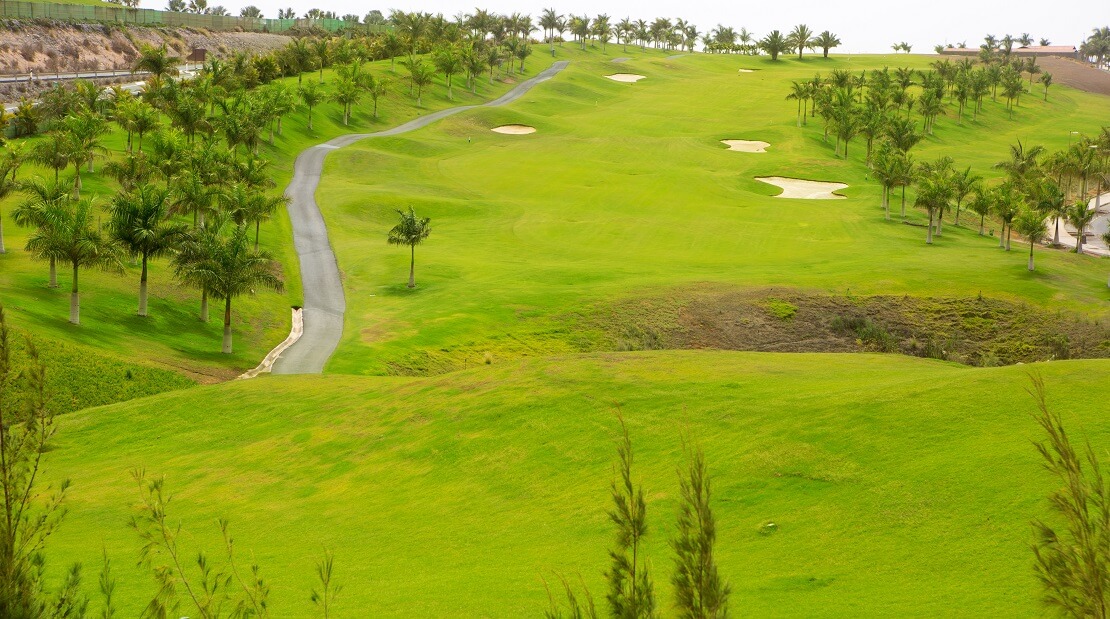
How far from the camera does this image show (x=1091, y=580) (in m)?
8.30

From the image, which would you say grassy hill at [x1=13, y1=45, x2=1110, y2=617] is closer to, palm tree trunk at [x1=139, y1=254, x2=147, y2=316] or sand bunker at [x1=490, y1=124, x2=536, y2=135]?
palm tree trunk at [x1=139, y1=254, x2=147, y2=316]

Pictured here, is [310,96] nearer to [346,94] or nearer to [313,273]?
[346,94]

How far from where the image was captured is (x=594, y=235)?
8712 centimetres

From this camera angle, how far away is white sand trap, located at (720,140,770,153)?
139000 millimetres

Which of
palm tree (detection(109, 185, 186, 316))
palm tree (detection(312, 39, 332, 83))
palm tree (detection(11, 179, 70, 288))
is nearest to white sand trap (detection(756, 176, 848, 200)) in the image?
palm tree (detection(109, 185, 186, 316))

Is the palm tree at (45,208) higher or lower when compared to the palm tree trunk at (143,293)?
higher

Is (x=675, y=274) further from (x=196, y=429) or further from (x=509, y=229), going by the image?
(x=196, y=429)

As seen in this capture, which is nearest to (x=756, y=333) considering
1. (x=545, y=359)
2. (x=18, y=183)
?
(x=545, y=359)

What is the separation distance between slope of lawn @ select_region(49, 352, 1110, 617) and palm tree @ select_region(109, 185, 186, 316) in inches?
721

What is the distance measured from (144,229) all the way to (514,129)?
9383 centimetres

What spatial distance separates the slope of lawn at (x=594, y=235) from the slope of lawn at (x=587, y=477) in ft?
62.8

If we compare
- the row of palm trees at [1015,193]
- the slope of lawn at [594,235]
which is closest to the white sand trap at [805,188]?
the slope of lawn at [594,235]

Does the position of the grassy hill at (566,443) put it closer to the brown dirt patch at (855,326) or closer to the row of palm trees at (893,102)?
the brown dirt patch at (855,326)

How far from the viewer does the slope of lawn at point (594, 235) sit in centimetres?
6375
